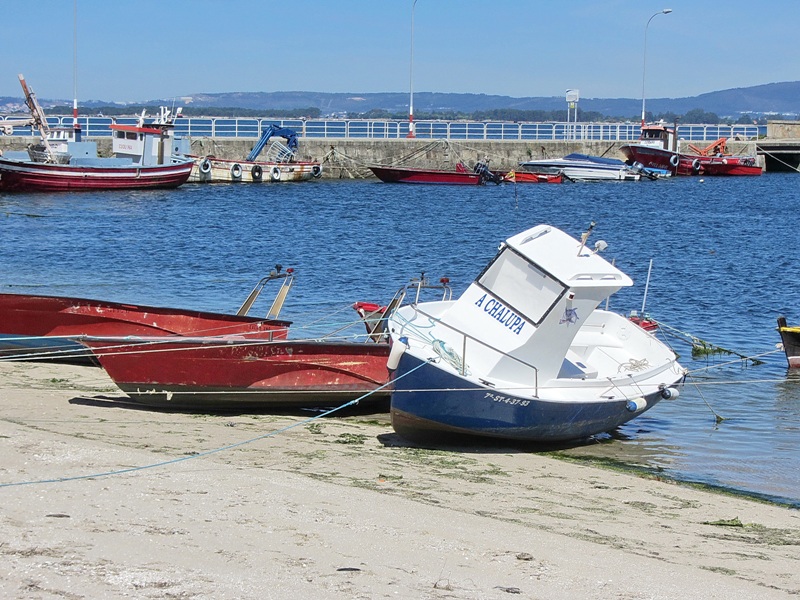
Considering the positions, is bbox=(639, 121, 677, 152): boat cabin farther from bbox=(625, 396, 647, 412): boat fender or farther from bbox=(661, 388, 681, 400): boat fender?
bbox=(625, 396, 647, 412): boat fender

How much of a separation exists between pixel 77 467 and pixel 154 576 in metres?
2.52

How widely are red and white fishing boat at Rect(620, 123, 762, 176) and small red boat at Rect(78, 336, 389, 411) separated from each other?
56722mm

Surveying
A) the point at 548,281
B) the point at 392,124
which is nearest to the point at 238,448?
the point at 548,281

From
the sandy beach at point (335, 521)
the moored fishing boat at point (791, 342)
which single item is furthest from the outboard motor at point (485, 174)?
the sandy beach at point (335, 521)

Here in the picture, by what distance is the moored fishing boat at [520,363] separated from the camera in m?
10.6

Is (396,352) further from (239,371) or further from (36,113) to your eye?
(36,113)

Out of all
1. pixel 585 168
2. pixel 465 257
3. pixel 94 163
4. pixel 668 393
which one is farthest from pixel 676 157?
pixel 668 393

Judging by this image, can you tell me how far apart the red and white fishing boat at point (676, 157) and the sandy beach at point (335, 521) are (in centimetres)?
5874

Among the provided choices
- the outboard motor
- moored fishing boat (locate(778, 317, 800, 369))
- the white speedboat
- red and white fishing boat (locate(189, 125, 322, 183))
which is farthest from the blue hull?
the white speedboat

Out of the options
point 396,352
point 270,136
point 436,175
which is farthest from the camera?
point 436,175

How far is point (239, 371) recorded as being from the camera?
11.9 meters

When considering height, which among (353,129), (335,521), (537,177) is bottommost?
(335,521)

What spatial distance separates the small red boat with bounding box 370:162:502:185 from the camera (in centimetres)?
5759

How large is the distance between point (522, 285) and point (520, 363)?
0.92 meters
